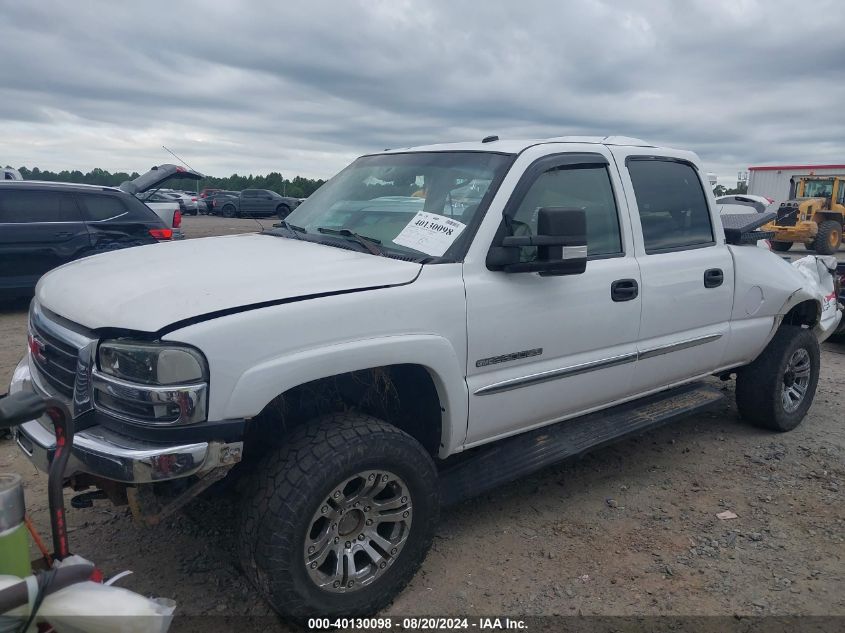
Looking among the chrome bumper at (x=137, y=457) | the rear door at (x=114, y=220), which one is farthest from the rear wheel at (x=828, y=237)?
the chrome bumper at (x=137, y=457)

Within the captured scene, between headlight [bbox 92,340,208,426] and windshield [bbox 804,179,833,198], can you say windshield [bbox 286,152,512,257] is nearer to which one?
headlight [bbox 92,340,208,426]

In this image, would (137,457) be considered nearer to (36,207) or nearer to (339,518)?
(339,518)

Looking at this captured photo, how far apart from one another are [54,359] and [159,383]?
0.74 metres

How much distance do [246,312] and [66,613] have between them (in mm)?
1060

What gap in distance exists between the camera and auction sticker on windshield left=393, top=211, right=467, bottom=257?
3148mm

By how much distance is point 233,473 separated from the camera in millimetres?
2904

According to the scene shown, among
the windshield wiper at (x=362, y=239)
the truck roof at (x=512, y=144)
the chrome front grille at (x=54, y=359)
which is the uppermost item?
the truck roof at (x=512, y=144)

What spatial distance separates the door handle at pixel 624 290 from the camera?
3.61m

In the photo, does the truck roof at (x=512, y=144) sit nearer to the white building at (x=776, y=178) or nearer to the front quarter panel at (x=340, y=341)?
the front quarter panel at (x=340, y=341)

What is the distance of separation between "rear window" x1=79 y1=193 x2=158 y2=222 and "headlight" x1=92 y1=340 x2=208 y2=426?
7.30 metres

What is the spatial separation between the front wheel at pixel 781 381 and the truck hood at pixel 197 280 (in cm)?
318

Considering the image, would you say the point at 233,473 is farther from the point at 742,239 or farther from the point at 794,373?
the point at 794,373

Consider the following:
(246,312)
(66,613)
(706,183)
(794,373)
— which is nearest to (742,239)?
(706,183)

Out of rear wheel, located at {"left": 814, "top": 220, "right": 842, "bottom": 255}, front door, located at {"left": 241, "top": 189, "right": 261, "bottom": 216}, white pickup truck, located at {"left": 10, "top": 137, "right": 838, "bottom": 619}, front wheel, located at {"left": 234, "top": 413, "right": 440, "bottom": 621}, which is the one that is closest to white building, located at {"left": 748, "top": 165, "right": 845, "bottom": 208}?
rear wheel, located at {"left": 814, "top": 220, "right": 842, "bottom": 255}
